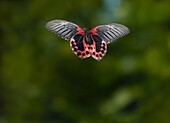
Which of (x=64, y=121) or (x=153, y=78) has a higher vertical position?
(x=153, y=78)

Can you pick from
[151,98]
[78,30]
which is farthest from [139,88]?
[78,30]

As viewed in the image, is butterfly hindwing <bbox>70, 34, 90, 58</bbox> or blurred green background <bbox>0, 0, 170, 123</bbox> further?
blurred green background <bbox>0, 0, 170, 123</bbox>

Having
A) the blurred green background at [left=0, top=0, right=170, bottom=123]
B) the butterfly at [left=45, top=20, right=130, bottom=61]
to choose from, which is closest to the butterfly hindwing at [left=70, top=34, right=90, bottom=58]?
the butterfly at [left=45, top=20, right=130, bottom=61]

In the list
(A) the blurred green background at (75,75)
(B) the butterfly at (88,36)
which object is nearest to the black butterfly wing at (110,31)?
(B) the butterfly at (88,36)

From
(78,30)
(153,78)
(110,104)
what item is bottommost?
(78,30)

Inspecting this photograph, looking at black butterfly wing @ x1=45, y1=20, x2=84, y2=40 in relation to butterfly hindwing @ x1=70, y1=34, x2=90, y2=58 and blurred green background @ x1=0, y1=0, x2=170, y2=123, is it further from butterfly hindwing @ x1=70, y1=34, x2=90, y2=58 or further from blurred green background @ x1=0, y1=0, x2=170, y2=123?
blurred green background @ x1=0, y1=0, x2=170, y2=123

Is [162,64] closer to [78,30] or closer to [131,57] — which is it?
[131,57]

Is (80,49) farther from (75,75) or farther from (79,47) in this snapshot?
(75,75)
